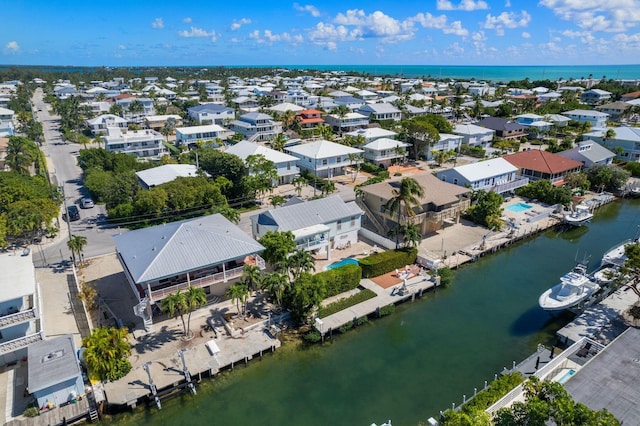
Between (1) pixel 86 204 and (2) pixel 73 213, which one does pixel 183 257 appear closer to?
(2) pixel 73 213

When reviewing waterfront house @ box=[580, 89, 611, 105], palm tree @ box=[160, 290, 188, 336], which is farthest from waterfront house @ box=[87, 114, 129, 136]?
waterfront house @ box=[580, 89, 611, 105]

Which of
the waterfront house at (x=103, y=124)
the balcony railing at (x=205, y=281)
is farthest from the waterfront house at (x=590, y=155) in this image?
the waterfront house at (x=103, y=124)

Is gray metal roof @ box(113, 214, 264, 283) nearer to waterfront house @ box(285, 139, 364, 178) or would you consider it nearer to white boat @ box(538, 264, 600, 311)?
white boat @ box(538, 264, 600, 311)

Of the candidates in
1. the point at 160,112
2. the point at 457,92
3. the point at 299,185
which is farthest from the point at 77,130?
the point at 457,92

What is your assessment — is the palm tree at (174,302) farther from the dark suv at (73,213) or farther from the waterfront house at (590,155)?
the waterfront house at (590,155)

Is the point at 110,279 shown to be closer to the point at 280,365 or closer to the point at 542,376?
the point at 280,365

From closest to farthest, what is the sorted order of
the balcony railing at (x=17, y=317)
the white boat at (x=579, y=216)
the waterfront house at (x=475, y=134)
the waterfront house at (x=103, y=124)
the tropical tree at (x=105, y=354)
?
the tropical tree at (x=105, y=354), the balcony railing at (x=17, y=317), the white boat at (x=579, y=216), the waterfront house at (x=475, y=134), the waterfront house at (x=103, y=124)
